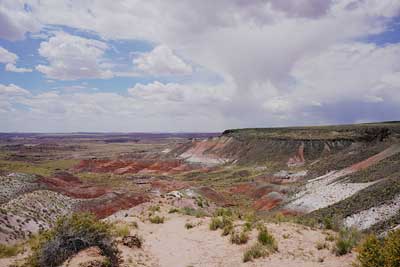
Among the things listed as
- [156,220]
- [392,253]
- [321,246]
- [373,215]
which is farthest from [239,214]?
[392,253]

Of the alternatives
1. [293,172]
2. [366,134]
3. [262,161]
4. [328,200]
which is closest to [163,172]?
[262,161]

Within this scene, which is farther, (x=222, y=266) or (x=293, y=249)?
(x=293, y=249)

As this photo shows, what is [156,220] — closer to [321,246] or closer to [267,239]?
[267,239]

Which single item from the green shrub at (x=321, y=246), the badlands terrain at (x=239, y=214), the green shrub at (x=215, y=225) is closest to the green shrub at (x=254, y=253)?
the badlands terrain at (x=239, y=214)

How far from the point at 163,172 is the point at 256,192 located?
4578 cm

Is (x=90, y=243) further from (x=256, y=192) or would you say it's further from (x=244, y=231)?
(x=256, y=192)

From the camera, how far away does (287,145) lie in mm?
82750

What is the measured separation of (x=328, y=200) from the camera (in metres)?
32.2

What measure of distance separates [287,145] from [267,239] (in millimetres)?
71703

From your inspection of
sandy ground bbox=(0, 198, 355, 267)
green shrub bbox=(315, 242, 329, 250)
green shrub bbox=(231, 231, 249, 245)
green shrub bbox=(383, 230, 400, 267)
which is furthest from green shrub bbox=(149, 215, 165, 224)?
green shrub bbox=(383, 230, 400, 267)

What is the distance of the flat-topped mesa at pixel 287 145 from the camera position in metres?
75.0

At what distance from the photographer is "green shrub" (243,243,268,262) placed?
1206cm

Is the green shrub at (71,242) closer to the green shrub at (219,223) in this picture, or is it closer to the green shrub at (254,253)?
the green shrub at (254,253)

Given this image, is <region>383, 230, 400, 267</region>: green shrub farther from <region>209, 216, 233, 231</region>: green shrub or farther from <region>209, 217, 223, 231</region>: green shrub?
<region>209, 217, 223, 231</region>: green shrub
